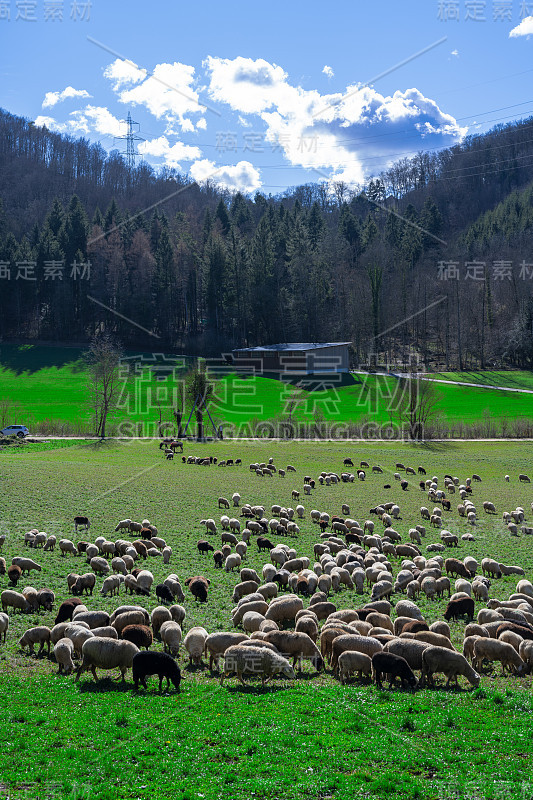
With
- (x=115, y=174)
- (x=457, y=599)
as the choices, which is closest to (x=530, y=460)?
(x=457, y=599)

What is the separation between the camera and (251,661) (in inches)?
496

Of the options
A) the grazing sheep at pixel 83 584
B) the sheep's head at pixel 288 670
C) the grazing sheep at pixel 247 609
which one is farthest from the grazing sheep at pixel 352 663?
the grazing sheep at pixel 83 584

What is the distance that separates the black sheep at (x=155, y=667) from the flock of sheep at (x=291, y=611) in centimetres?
2

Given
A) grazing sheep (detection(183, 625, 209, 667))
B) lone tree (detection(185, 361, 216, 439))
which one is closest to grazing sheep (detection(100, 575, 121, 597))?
grazing sheep (detection(183, 625, 209, 667))

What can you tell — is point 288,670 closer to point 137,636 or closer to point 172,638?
point 172,638

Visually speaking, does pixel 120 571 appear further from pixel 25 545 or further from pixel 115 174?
pixel 115 174

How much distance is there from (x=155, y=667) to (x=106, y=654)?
46.7 inches

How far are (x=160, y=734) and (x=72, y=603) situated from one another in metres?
6.45

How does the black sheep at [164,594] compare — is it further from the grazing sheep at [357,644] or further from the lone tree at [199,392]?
the lone tree at [199,392]

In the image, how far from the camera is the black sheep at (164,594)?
17.4 meters

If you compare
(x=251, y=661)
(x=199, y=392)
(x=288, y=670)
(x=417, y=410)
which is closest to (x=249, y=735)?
(x=251, y=661)

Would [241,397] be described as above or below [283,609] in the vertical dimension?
above

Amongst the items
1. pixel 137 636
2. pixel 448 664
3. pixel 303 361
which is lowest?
pixel 448 664

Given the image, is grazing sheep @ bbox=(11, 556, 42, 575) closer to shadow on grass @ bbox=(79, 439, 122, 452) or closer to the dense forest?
shadow on grass @ bbox=(79, 439, 122, 452)
